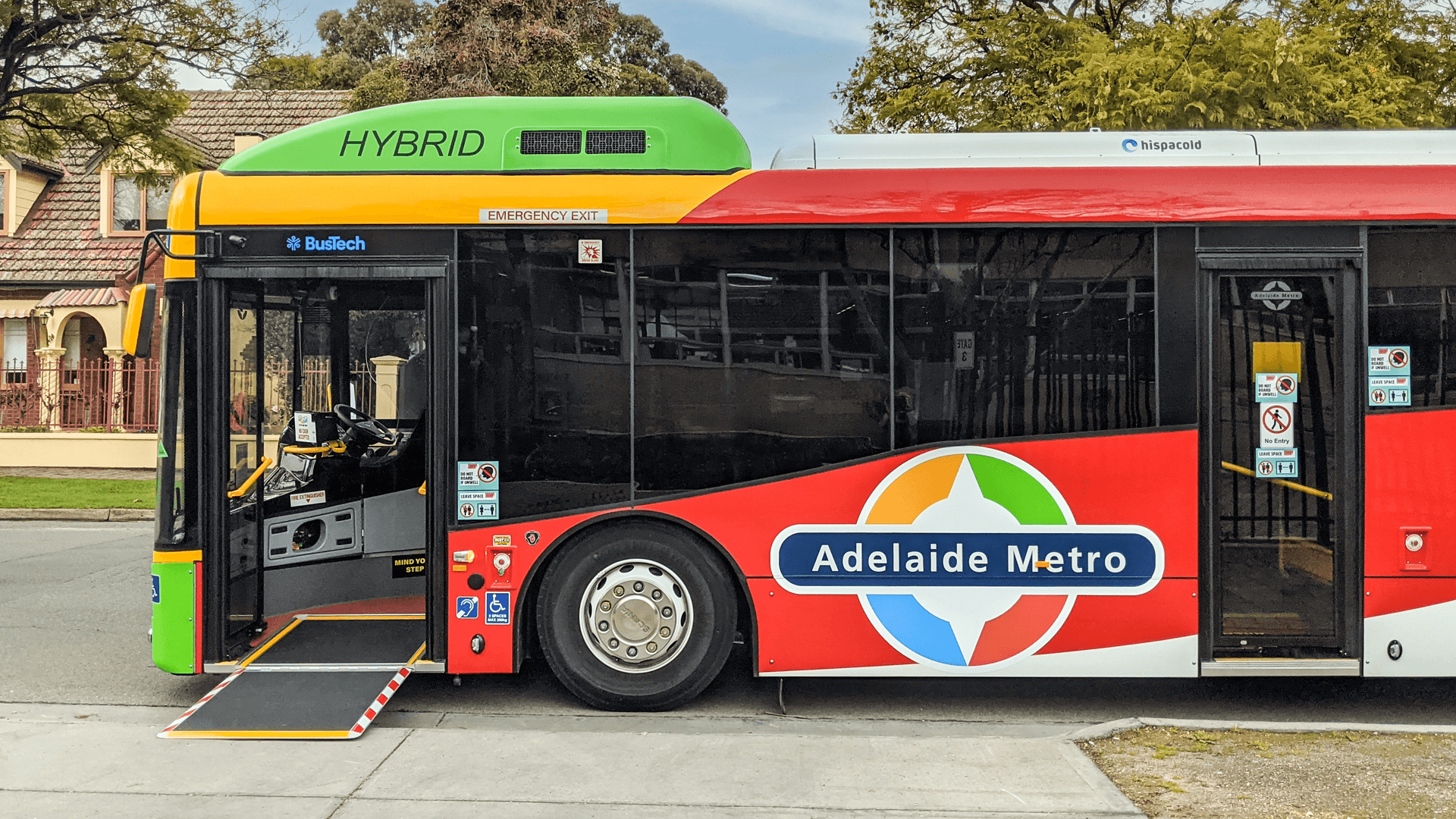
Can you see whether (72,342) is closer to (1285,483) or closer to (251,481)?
(251,481)

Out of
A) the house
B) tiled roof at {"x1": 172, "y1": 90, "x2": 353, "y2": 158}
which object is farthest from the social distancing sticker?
tiled roof at {"x1": 172, "y1": 90, "x2": 353, "y2": 158}

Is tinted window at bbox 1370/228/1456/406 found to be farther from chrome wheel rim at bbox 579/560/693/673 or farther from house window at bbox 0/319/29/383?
house window at bbox 0/319/29/383

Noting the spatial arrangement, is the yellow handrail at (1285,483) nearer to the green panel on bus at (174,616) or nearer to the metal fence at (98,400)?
the green panel on bus at (174,616)

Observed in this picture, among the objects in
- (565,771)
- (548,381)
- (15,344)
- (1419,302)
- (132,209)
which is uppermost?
(132,209)

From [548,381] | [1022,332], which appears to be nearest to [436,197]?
[548,381]

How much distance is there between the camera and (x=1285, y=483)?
5.63 m

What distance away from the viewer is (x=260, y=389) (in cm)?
632

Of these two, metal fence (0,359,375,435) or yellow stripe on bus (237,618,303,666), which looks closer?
yellow stripe on bus (237,618,303,666)

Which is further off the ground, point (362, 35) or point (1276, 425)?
point (362, 35)

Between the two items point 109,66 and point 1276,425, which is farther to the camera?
point 109,66

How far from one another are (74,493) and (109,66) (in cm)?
675

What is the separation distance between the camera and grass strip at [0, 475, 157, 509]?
1552cm

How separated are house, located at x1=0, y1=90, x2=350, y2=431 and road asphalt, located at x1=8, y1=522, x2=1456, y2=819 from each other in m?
18.1

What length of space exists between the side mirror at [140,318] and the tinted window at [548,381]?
1539mm
